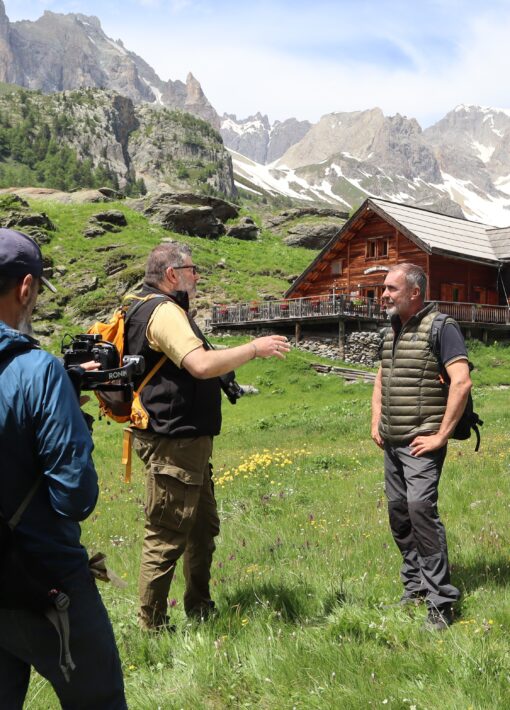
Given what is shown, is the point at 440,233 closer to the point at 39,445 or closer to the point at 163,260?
the point at 163,260

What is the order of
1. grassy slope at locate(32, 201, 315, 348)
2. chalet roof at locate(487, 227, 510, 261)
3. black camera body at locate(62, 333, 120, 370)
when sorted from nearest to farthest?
black camera body at locate(62, 333, 120, 370) → chalet roof at locate(487, 227, 510, 261) → grassy slope at locate(32, 201, 315, 348)

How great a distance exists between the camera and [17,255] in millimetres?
2736

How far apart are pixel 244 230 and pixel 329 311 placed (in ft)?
111

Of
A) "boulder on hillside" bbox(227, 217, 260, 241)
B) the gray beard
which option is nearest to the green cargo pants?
the gray beard

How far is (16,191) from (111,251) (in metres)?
34.8

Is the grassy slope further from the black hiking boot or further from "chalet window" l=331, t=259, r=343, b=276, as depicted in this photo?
the black hiking boot

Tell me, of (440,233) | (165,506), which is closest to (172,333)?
(165,506)

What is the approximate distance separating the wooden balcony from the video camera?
94.1ft

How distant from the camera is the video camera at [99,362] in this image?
324 centimetres

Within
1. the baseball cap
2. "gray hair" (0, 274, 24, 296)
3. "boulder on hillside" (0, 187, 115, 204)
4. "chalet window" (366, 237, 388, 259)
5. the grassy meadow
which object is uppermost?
"boulder on hillside" (0, 187, 115, 204)

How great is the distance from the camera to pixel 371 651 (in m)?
4.06

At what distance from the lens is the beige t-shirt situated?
4.30 m

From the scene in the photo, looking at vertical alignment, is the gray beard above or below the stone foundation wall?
above

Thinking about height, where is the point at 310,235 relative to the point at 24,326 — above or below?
above
